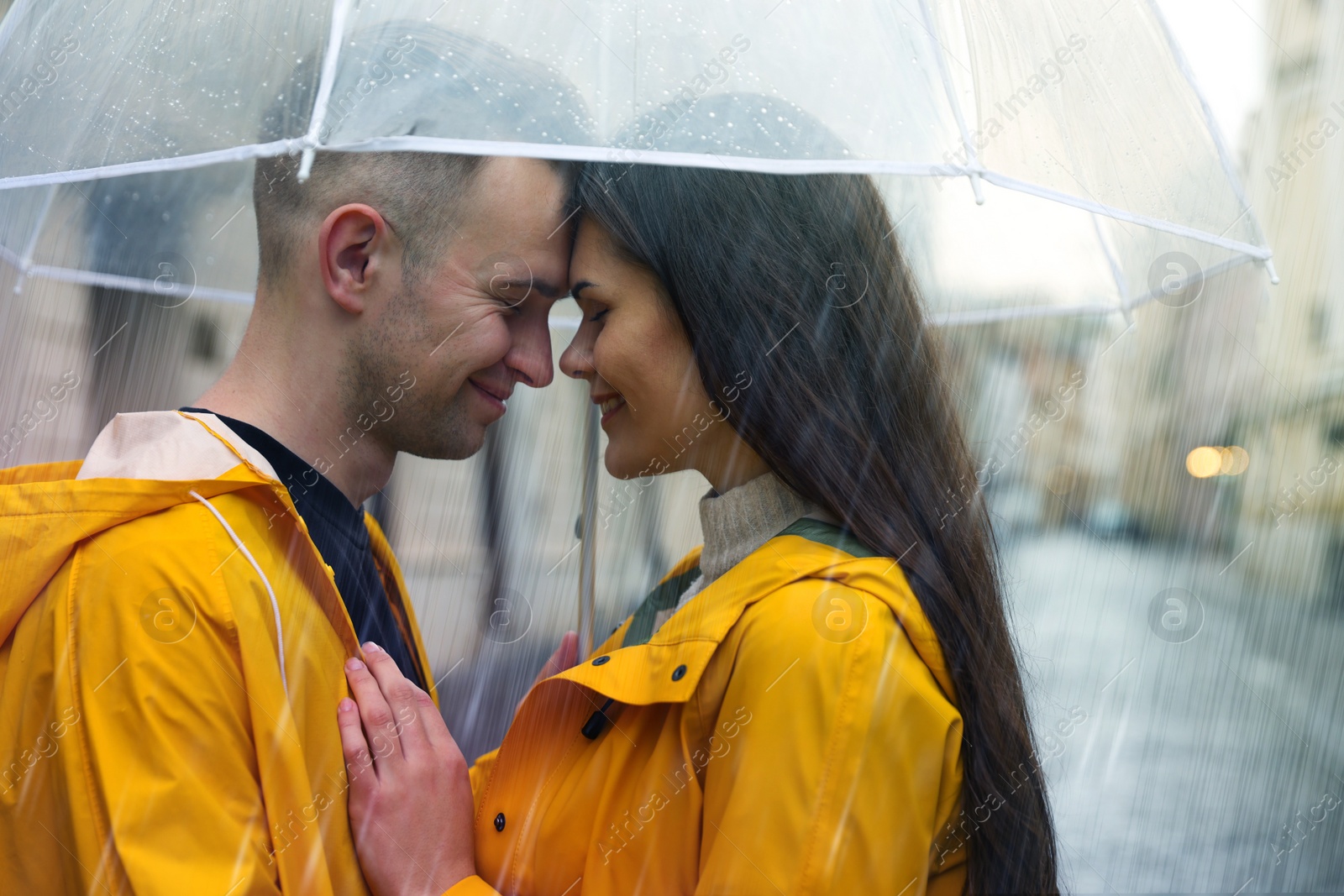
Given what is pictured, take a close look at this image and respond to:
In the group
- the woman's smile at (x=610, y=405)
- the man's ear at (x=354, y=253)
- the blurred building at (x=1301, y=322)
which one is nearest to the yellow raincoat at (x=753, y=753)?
the woman's smile at (x=610, y=405)

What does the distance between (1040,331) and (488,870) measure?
71.3 feet

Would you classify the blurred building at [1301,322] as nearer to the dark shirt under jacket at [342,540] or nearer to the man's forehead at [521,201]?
the man's forehead at [521,201]

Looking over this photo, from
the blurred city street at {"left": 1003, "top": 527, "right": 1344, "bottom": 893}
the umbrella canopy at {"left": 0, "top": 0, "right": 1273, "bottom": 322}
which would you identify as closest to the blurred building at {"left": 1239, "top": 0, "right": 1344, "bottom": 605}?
the blurred city street at {"left": 1003, "top": 527, "right": 1344, "bottom": 893}

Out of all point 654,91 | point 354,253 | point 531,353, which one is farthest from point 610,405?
point 654,91

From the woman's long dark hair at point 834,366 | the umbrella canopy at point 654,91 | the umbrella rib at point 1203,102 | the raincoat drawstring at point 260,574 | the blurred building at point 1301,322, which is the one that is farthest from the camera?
the blurred building at point 1301,322

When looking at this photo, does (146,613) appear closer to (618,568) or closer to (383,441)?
(383,441)

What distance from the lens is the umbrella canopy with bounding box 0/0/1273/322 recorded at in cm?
164

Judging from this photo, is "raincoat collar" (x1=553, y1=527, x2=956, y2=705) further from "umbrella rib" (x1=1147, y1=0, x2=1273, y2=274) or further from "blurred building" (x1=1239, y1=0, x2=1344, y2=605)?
"blurred building" (x1=1239, y1=0, x2=1344, y2=605)

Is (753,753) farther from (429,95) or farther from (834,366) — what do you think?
(429,95)

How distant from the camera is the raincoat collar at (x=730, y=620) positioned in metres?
1.69

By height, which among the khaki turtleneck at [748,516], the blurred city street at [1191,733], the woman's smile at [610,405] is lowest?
the blurred city street at [1191,733]

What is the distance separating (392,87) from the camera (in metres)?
1.67

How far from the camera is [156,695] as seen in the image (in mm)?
1631

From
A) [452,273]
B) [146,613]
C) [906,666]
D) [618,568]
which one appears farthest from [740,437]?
[618,568]
